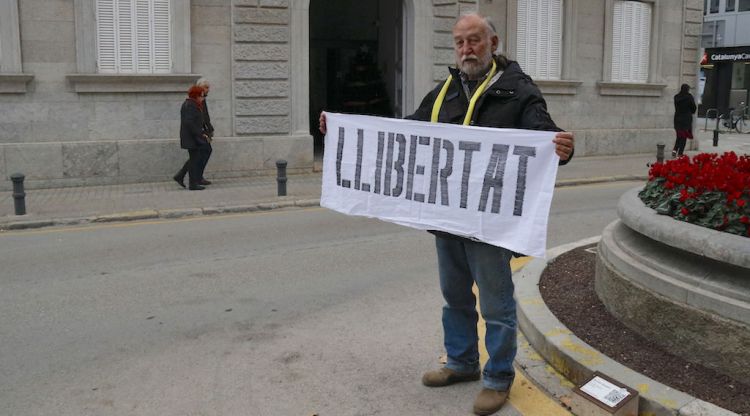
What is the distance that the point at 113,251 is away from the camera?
27.7 feet

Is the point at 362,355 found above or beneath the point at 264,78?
beneath

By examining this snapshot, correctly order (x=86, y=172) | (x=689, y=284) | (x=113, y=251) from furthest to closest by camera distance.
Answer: (x=86, y=172), (x=113, y=251), (x=689, y=284)

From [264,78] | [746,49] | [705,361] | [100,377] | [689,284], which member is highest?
[746,49]

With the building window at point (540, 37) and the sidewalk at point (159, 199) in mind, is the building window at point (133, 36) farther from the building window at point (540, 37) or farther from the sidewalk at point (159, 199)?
the building window at point (540, 37)

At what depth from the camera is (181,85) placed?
14.4 meters

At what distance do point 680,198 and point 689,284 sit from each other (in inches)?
26.9

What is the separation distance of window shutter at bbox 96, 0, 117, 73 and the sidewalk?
2416 millimetres

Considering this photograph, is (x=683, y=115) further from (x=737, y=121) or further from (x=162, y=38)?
(x=737, y=121)

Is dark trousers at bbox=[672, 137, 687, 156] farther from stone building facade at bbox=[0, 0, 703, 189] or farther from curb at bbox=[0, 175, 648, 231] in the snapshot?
curb at bbox=[0, 175, 648, 231]

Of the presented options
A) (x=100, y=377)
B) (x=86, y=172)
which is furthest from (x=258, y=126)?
(x=100, y=377)

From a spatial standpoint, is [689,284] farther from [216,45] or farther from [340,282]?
[216,45]

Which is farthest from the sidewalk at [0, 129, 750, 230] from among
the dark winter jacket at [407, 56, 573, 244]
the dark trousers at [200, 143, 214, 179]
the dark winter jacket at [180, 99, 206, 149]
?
the dark winter jacket at [407, 56, 573, 244]

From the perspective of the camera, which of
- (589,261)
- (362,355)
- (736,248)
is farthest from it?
(589,261)

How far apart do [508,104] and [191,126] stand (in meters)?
9.96
